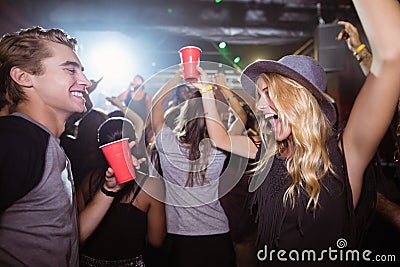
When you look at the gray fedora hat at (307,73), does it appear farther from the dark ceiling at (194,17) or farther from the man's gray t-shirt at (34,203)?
the dark ceiling at (194,17)

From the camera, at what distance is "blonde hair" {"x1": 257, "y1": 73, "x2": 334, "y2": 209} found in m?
1.50

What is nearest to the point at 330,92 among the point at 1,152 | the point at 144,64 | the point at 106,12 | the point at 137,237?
the point at 144,64

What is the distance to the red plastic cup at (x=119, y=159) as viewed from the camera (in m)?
1.74

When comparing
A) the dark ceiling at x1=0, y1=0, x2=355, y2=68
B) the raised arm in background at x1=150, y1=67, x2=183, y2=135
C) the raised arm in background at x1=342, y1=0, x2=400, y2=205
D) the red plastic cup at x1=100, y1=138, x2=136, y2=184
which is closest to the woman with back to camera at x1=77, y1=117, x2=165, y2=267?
the red plastic cup at x1=100, y1=138, x2=136, y2=184

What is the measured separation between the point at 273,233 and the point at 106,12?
4.32 metres

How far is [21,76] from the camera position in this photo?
1596mm

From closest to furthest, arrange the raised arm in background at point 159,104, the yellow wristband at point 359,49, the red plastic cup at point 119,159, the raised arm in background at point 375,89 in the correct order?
the raised arm in background at point 375,89 < the red plastic cup at point 119,159 < the yellow wristband at point 359,49 < the raised arm in background at point 159,104

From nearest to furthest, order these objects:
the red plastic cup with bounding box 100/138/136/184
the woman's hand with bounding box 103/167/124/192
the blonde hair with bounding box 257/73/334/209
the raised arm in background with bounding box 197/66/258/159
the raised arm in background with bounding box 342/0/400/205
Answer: the raised arm in background with bounding box 342/0/400/205
the blonde hair with bounding box 257/73/334/209
the red plastic cup with bounding box 100/138/136/184
the woman's hand with bounding box 103/167/124/192
the raised arm in background with bounding box 197/66/258/159

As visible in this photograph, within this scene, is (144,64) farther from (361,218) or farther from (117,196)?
(361,218)

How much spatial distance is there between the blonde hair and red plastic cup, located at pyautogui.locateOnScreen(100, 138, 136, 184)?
743mm

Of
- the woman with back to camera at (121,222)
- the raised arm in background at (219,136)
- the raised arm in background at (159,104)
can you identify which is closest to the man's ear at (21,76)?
the woman with back to camera at (121,222)

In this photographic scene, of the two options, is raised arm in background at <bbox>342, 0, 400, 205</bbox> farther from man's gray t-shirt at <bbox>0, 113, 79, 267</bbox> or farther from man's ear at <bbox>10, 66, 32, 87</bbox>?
man's ear at <bbox>10, 66, 32, 87</bbox>

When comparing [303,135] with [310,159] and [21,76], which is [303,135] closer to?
[310,159]

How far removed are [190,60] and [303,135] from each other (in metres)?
0.86
